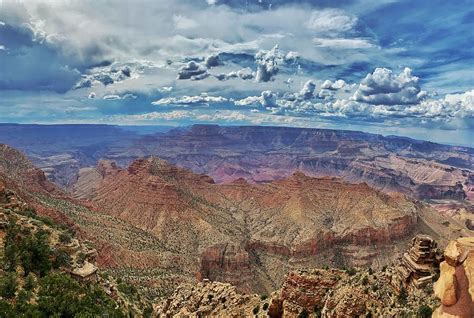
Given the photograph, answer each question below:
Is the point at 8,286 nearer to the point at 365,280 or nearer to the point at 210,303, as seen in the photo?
the point at 210,303

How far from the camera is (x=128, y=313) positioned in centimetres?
5406

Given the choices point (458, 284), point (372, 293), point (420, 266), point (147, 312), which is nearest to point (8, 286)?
point (147, 312)

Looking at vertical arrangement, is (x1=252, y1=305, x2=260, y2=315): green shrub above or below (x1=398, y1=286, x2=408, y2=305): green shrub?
below

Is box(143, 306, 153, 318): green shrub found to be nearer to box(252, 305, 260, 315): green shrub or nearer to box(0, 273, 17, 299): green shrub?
box(252, 305, 260, 315): green shrub

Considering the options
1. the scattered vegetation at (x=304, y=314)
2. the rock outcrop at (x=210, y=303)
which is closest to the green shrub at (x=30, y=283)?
the rock outcrop at (x=210, y=303)

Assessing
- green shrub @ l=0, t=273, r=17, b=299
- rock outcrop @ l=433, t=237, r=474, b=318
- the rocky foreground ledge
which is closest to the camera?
rock outcrop @ l=433, t=237, r=474, b=318

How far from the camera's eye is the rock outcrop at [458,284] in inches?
778

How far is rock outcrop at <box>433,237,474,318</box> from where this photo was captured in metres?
19.8

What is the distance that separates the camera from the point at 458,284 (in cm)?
2042

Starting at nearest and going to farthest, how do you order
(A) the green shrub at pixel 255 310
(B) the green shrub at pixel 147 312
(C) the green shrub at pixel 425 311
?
(C) the green shrub at pixel 425 311
(A) the green shrub at pixel 255 310
(B) the green shrub at pixel 147 312

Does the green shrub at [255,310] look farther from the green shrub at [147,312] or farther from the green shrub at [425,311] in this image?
the green shrub at [425,311]

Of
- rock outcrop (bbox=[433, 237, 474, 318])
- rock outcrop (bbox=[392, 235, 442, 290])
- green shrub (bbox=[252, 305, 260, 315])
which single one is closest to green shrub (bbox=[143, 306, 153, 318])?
green shrub (bbox=[252, 305, 260, 315])

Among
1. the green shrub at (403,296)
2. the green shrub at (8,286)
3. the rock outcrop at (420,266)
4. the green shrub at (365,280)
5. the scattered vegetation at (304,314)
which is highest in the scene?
the rock outcrop at (420,266)

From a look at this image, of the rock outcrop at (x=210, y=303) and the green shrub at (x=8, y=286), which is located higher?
the green shrub at (x=8, y=286)
